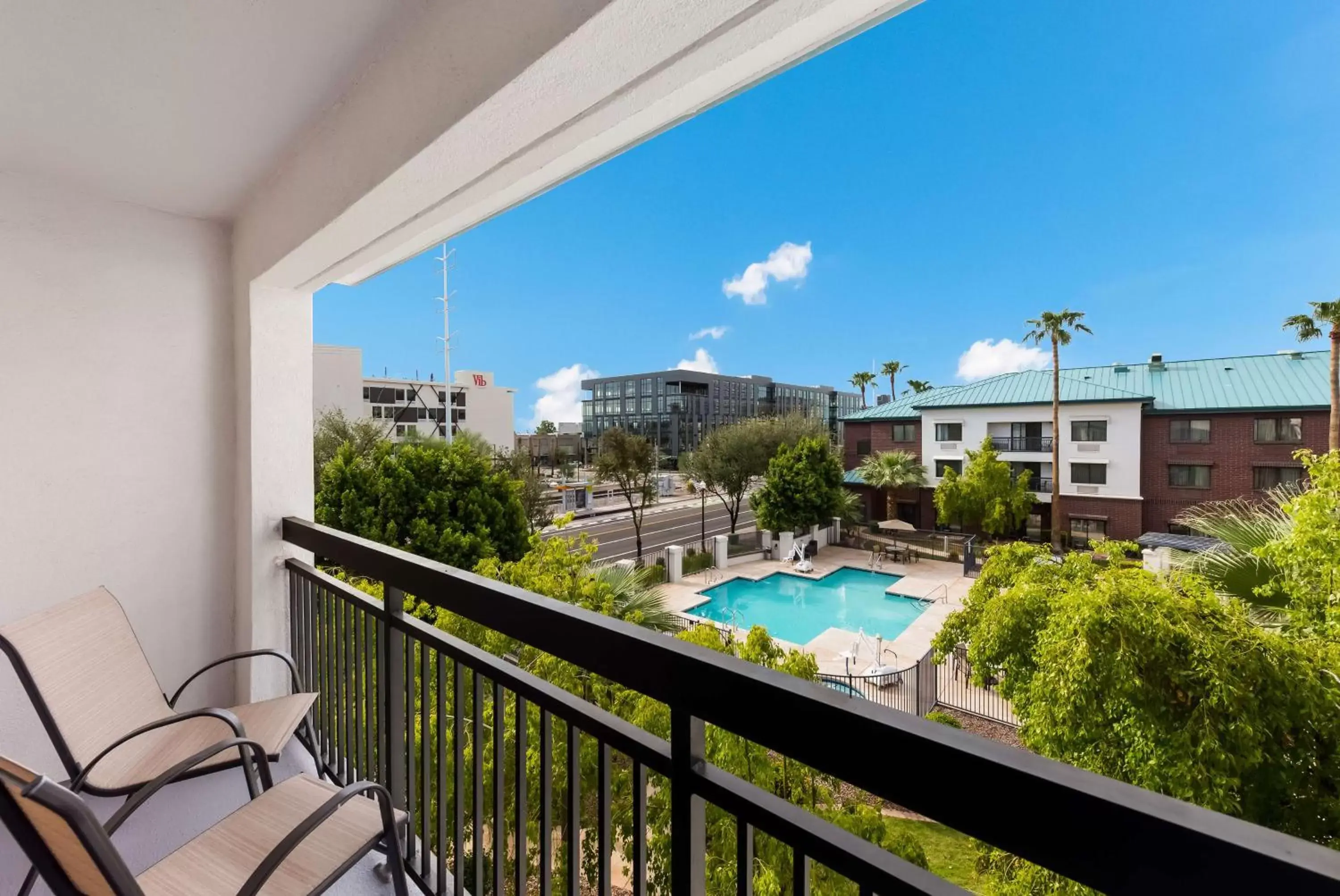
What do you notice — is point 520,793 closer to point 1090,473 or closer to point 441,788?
point 441,788

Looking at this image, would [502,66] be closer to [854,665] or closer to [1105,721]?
[1105,721]

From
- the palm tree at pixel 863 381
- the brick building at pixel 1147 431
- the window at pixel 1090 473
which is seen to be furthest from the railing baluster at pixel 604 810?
the palm tree at pixel 863 381

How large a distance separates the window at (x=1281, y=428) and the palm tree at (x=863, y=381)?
41.2 ft

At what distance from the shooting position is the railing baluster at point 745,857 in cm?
74

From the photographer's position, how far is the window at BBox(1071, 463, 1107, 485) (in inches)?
404

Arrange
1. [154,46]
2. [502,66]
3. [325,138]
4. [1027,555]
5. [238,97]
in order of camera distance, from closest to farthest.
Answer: [502,66] → [154,46] → [238,97] → [325,138] → [1027,555]

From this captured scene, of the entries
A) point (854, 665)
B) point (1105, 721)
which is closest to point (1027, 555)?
point (1105, 721)

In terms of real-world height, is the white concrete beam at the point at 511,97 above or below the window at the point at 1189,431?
above

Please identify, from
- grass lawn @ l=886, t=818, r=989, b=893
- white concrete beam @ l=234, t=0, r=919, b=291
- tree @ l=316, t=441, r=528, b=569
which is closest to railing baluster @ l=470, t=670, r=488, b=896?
white concrete beam @ l=234, t=0, r=919, b=291

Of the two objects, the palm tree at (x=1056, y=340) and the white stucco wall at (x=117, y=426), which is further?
the palm tree at (x=1056, y=340)

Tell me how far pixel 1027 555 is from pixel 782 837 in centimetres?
824

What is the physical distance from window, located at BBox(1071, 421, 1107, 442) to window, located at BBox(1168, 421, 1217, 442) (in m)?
0.97

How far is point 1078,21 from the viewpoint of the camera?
10.3 m

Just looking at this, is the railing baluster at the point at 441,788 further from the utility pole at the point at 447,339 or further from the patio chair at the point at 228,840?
the utility pole at the point at 447,339
